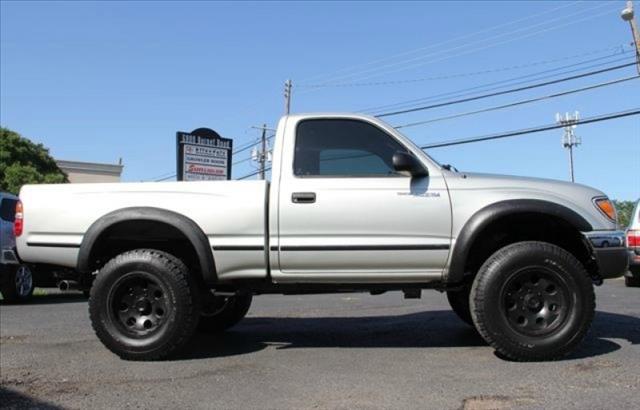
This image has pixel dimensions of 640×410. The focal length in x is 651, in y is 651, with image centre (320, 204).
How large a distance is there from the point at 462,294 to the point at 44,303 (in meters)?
7.53

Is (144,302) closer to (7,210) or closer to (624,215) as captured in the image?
(7,210)

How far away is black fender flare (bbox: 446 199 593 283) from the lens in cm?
527

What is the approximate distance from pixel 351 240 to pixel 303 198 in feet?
1.74

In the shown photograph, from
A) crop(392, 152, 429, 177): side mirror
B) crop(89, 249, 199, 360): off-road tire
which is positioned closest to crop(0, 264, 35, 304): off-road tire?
crop(89, 249, 199, 360): off-road tire

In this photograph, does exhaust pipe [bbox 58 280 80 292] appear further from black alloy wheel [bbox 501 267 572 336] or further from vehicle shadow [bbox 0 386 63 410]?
black alloy wheel [bbox 501 267 572 336]

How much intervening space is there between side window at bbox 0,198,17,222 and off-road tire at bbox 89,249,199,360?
5926mm

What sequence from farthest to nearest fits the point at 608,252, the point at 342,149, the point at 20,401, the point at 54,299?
the point at 54,299 < the point at 342,149 < the point at 608,252 < the point at 20,401

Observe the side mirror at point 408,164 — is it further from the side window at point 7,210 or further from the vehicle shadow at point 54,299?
the side window at point 7,210

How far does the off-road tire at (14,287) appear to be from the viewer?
1052cm

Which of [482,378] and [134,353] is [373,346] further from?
[134,353]

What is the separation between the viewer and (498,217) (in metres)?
5.27

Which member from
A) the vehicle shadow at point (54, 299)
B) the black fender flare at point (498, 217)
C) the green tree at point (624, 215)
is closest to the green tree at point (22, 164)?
the vehicle shadow at point (54, 299)

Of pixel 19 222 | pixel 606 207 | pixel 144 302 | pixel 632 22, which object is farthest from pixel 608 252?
pixel 632 22

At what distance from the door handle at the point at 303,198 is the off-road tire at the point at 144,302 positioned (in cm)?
110
